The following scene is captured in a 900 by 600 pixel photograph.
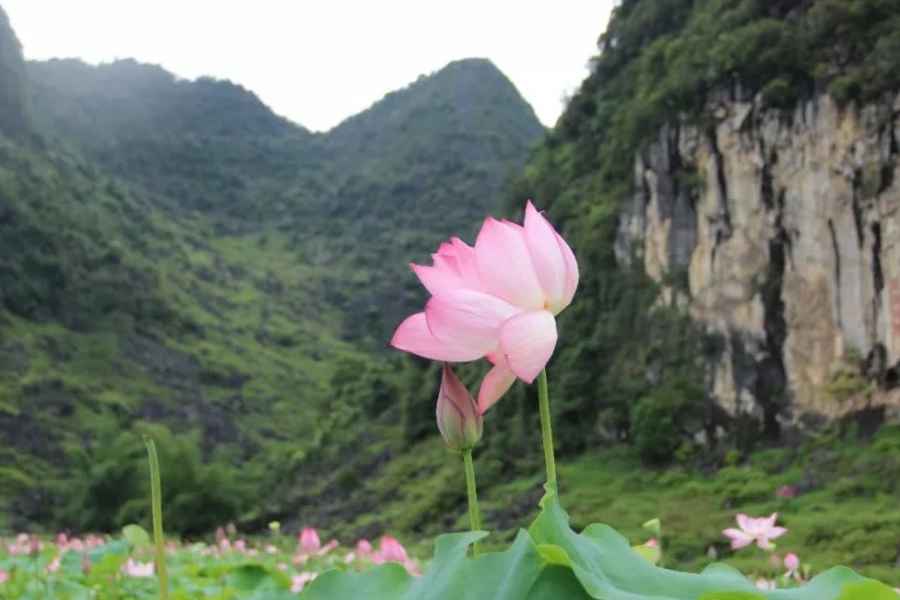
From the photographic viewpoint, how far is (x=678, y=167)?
810 inches

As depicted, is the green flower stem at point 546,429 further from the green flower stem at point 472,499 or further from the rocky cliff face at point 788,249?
the rocky cliff face at point 788,249

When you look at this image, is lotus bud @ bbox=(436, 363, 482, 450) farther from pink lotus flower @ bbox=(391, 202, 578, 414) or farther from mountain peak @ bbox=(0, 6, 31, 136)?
mountain peak @ bbox=(0, 6, 31, 136)

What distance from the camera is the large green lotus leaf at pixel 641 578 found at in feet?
1.94

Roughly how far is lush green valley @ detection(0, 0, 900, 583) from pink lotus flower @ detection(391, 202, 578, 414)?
35.6ft

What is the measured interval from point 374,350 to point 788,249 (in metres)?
32.3

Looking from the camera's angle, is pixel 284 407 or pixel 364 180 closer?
pixel 284 407

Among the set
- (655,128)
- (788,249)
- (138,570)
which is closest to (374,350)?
(655,128)

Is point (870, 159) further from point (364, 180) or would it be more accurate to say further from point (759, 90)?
point (364, 180)

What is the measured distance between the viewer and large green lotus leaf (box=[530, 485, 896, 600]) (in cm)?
59

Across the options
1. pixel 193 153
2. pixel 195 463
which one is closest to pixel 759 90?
pixel 195 463

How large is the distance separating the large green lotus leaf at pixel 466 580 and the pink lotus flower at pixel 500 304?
0.15m

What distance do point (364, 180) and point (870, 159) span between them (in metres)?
50.6

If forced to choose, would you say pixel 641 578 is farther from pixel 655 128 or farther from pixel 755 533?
pixel 655 128

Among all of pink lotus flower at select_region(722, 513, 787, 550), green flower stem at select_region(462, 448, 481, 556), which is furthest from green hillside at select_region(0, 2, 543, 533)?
green flower stem at select_region(462, 448, 481, 556)
